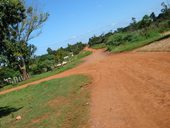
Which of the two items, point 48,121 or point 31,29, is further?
point 31,29

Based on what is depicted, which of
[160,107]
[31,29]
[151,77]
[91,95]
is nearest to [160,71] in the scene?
[151,77]

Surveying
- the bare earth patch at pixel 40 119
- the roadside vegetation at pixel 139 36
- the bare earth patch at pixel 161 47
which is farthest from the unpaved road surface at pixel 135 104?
the roadside vegetation at pixel 139 36

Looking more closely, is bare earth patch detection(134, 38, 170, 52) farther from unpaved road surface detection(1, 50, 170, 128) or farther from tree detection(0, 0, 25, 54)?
tree detection(0, 0, 25, 54)

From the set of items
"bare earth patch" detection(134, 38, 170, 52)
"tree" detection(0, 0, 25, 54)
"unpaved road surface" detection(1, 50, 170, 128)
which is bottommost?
"unpaved road surface" detection(1, 50, 170, 128)

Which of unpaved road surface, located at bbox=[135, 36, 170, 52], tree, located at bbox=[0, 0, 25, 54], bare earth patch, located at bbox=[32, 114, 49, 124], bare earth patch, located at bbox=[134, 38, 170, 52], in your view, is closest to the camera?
bare earth patch, located at bbox=[32, 114, 49, 124]

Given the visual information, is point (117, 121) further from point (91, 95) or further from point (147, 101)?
point (91, 95)

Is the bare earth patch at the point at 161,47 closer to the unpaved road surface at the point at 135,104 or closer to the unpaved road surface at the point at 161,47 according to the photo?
the unpaved road surface at the point at 161,47

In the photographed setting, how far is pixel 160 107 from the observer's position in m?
8.48

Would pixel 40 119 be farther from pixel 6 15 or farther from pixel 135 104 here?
pixel 6 15

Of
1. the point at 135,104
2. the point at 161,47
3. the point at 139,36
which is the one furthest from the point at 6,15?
the point at 139,36

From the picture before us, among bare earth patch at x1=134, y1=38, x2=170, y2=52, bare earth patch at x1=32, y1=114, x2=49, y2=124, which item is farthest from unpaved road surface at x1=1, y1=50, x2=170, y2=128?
bare earth patch at x1=134, y1=38, x2=170, y2=52

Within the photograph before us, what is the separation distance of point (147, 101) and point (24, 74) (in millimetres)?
33577

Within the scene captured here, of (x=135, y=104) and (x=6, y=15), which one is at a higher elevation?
(x=6, y=15)

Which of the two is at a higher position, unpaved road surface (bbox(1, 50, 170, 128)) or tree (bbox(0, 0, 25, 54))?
tree (bbox(0, 0, 25, 54))
